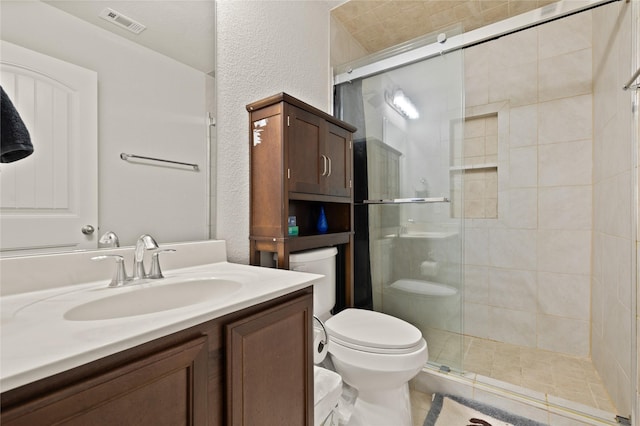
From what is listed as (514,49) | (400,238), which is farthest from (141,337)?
(514,49)

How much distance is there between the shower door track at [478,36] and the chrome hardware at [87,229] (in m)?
1.75

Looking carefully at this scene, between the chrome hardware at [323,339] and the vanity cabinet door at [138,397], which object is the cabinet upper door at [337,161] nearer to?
the chrome hardware at [323,339]

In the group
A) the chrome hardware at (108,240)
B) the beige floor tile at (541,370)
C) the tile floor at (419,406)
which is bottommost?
the tile floor at (419,406)

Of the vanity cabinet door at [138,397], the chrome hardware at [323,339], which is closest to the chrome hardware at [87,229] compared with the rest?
the vanity cabinet door at [138,397]

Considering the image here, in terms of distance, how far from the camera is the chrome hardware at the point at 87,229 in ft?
2.91

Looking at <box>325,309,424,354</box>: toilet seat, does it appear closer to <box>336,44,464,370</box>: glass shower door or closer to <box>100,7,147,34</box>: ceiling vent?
<box>336,44,464,370</box>: glass shower door

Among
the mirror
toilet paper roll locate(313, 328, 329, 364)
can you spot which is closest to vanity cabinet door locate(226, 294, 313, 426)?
toilet paper roll locate(313, 328, 329, 364)

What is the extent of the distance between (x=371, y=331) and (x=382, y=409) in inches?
12.9

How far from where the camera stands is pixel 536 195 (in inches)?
83.8

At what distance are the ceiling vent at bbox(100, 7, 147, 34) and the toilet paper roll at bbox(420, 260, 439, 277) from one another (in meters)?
1.79

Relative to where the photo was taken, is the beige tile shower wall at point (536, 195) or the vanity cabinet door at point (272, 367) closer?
the vanity cabinet door at point (272, 367)

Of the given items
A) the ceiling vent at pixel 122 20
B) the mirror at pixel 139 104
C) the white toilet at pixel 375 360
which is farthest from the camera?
the white toilet at pixel 375 360

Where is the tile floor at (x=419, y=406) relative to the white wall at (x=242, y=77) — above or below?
below

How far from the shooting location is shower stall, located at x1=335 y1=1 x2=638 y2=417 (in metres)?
1.58
